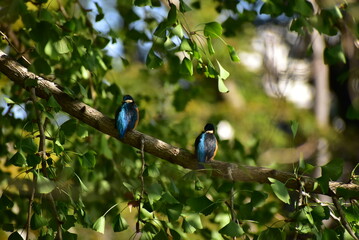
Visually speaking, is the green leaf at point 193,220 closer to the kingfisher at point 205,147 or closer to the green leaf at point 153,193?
the green leaf at point 153,193

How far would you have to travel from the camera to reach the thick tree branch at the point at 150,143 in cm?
291

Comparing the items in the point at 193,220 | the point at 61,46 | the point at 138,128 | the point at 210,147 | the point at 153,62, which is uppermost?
the point at 61,46

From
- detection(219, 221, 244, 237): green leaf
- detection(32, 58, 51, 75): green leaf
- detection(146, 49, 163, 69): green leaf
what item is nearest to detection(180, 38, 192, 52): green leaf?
detection(146, 49, 163, 69): green leaf

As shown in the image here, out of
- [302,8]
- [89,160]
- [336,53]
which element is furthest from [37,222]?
[336,53]

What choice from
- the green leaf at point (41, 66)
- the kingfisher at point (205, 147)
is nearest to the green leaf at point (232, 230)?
the kingfisher at point (205, 147)

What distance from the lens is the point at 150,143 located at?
3.04 metres

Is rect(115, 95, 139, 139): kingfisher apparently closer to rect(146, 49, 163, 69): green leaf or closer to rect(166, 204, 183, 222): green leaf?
rect(146, 49, 163, 69): green leaf

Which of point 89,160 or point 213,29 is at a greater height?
point 213,29

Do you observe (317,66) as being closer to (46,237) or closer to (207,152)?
(207,152)

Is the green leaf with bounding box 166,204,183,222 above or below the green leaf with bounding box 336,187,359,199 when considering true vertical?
above

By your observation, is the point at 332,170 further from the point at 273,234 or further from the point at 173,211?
the point at 173,211

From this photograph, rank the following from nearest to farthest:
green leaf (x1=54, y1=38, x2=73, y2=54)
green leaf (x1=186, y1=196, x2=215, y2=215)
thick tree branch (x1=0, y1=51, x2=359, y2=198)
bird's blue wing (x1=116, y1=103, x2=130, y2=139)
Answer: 1. green leaf (x1=54, y1=38, x2=73, y2=54)
2. green leaf (x1=186, y1=196, x2=215, y2=215)
3. thick tree branch (x1=0, y1=51, x2=359, y2=198)
4. bird's blue wing (x1=116, y1=103, x2=130, y2=139)

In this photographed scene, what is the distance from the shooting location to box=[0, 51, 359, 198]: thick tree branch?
2.91 metres

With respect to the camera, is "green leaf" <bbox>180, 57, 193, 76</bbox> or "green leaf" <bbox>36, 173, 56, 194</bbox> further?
"green leaf" <bbox>180, 57, 193, 76</bbox>
